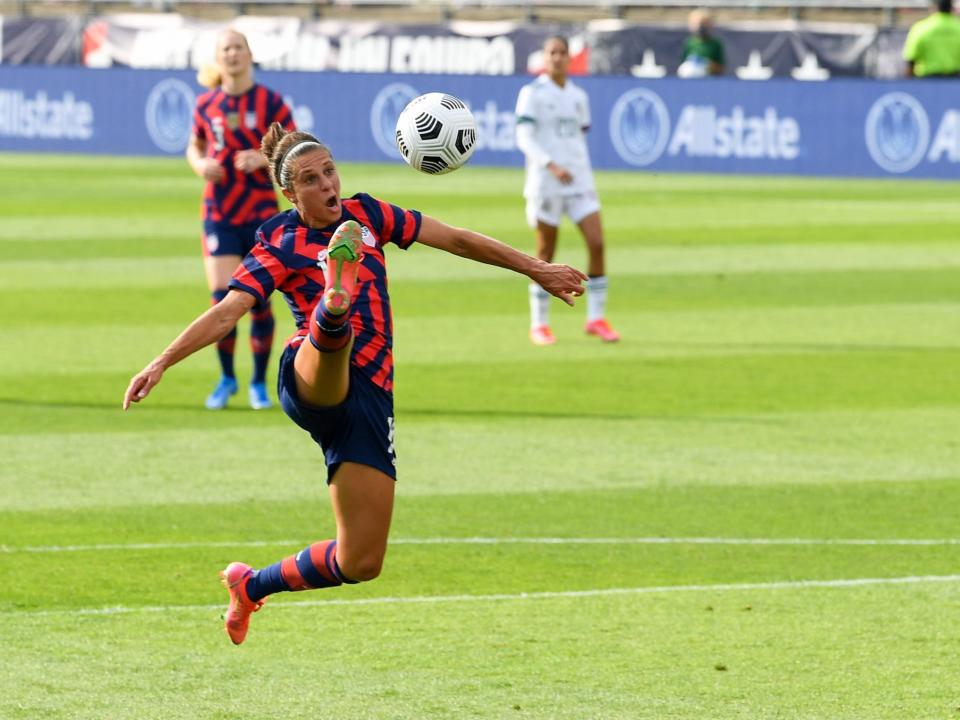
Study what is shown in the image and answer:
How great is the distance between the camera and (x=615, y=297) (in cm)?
1870

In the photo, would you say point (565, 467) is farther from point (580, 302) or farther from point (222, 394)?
point (580, 302)

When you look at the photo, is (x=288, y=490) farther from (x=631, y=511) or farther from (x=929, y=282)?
(x=929, y=282)

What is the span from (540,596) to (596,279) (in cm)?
775

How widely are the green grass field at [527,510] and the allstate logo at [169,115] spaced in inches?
511

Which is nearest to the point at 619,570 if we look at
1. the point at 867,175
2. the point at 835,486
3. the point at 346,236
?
the point at 835,486

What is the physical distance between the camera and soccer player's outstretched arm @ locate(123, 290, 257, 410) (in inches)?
256

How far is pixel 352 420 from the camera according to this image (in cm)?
682

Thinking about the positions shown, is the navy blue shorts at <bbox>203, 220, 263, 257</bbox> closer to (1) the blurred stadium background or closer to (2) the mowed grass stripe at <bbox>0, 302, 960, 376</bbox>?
(1) the blurred stadium background

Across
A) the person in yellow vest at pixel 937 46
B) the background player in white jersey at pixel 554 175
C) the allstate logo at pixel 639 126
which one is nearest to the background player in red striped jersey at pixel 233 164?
the background player in white jersey at pixel 554 175

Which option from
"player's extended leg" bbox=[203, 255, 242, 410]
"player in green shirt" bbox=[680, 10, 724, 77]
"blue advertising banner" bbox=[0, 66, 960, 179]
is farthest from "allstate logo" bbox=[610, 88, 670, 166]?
"player's extended leg" bbox=[203, 255, 242, 410]

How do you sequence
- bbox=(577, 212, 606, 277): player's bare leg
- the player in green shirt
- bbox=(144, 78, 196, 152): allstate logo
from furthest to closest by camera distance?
bbox=(144, 78, 196, 152): allstate logo → the player in green shirt → bbox=(577, 212, 606, 277): player's bare leg

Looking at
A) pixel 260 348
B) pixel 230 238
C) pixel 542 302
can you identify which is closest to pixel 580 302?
pixel 542 302

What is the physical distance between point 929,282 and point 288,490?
10836 millimetres

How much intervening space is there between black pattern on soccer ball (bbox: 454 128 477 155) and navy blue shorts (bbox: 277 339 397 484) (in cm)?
109
